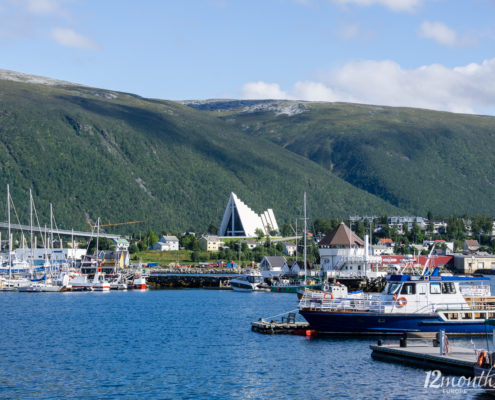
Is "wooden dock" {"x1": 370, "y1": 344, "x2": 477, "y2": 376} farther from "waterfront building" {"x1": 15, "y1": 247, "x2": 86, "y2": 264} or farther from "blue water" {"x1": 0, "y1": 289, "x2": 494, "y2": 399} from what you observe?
"waterfront building" {"x1": 15, "y1": 247, "x2": 86, "y2": 264}

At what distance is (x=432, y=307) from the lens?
189ft

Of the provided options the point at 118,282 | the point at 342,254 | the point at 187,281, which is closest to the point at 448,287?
the point at 342,254

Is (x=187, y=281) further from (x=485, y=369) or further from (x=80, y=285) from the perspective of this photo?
(x=485, y=369)

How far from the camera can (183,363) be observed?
49.9 metres

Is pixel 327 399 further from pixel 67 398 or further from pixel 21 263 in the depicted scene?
pixel 21 263

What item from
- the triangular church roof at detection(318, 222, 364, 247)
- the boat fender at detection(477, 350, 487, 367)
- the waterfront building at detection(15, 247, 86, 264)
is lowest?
the boat fender at detection(477, 350, 487, 367)

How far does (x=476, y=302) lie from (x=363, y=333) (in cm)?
884

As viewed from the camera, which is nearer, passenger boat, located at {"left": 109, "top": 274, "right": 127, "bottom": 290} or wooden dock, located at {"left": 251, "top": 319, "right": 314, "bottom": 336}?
wooden dock, located at {"left": 251, "top": 319, "right": 314, "bottom": 336}

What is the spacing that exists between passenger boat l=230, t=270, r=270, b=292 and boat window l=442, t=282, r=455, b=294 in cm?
7281

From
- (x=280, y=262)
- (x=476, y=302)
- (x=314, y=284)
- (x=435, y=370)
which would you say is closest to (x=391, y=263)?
(x=280, y=262)

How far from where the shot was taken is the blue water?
41.3 meters
